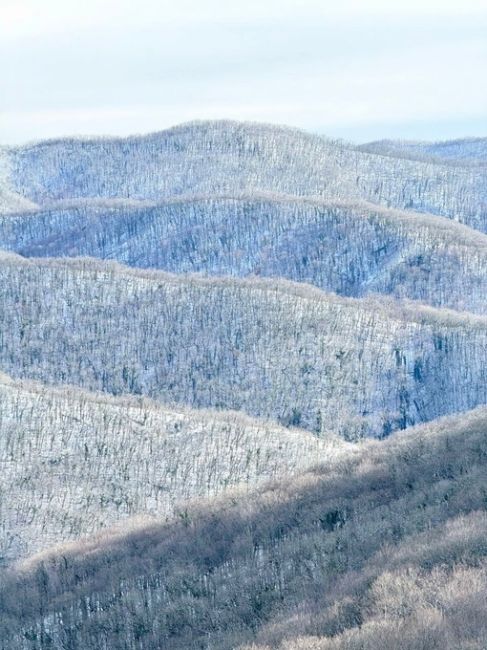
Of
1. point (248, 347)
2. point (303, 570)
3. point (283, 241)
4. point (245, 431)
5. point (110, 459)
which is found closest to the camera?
point (303, 570)

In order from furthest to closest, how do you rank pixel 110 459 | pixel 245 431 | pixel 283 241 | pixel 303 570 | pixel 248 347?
pixel 283 241 < pixel 248 347 < pixel 245 431 < pixel 110 459 < pixel 303 570

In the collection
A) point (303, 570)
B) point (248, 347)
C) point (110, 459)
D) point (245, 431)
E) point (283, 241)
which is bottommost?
point (283, 241)

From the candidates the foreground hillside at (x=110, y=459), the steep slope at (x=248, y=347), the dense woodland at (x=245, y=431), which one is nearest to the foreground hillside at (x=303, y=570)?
the dense woodland at (x=245, y=431)

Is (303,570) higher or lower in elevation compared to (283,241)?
higher

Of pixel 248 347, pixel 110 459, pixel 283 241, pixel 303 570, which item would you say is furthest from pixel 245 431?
pixel 283 241

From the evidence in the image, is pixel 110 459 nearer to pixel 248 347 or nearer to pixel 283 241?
pixel 248 347

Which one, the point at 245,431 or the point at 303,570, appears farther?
the point at 245,431
